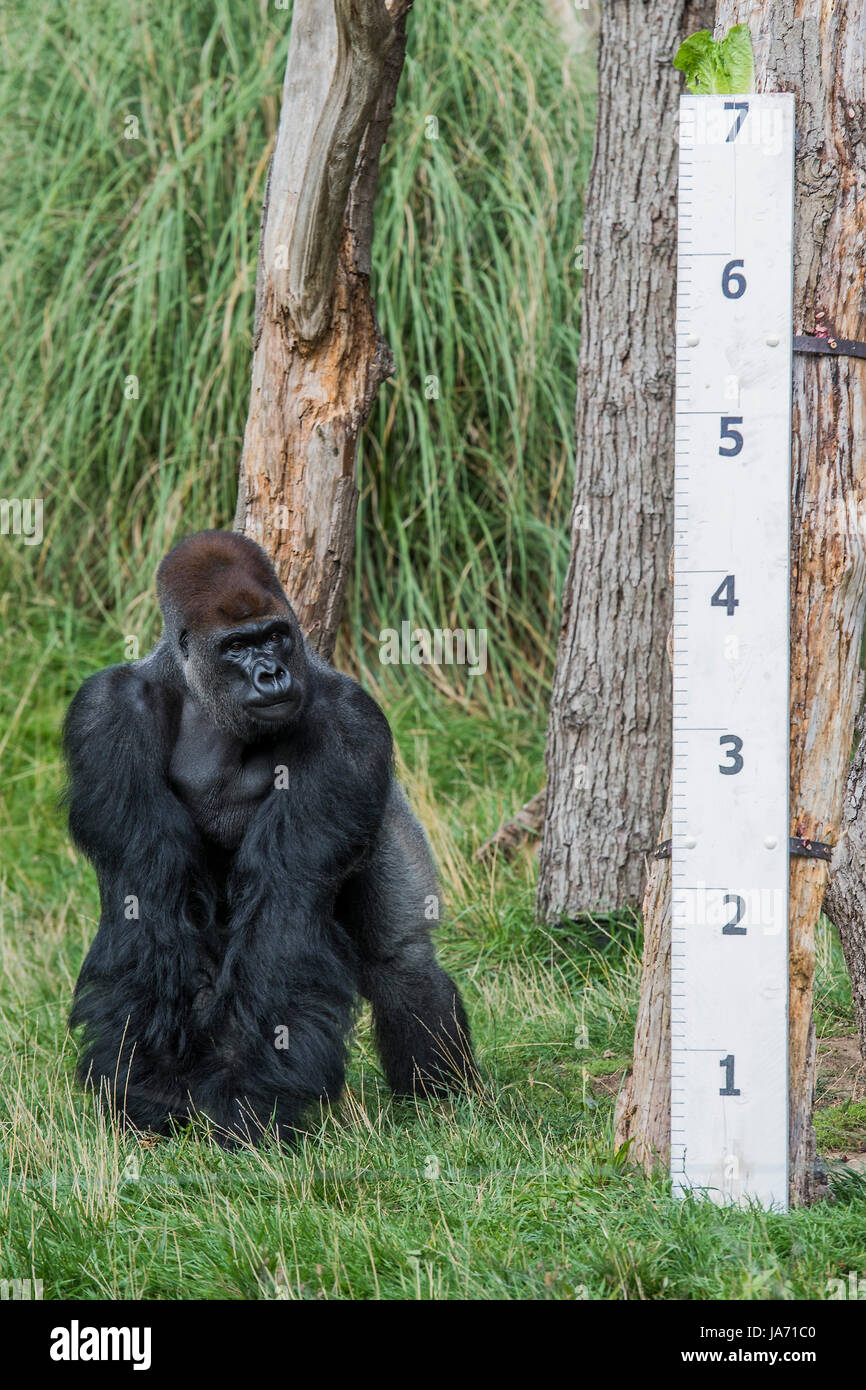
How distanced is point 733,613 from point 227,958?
1.47 metres

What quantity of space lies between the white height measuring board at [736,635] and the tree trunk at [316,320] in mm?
1373

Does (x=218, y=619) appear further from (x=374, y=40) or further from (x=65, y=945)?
(x=65, y=945)

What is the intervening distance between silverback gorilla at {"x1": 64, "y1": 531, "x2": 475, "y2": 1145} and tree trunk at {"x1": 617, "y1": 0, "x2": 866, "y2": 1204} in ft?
3.72

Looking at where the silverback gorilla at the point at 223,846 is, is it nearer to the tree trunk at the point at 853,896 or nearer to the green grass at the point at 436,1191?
the green grass at the point at 436,1191

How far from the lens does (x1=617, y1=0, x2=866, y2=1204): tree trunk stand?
281 cm

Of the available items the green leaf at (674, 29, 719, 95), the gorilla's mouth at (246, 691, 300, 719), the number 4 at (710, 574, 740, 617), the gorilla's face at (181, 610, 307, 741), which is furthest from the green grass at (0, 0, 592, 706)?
the number 4 at (710, 574, 740, 617)

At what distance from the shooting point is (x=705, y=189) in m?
2.80

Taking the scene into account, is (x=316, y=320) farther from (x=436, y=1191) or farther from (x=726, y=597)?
(x=436, y=1191)

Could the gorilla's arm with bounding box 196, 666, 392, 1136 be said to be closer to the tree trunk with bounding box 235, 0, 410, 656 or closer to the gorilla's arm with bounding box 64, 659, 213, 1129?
the gorilla's arm with bounding box 64, 659, 213, 1129

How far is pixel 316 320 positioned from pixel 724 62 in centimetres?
150

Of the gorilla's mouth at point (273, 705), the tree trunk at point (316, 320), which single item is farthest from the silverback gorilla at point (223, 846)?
the tree trunk at point (316, 320)

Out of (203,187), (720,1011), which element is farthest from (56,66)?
(720,1011)

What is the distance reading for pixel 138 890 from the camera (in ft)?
11.6
